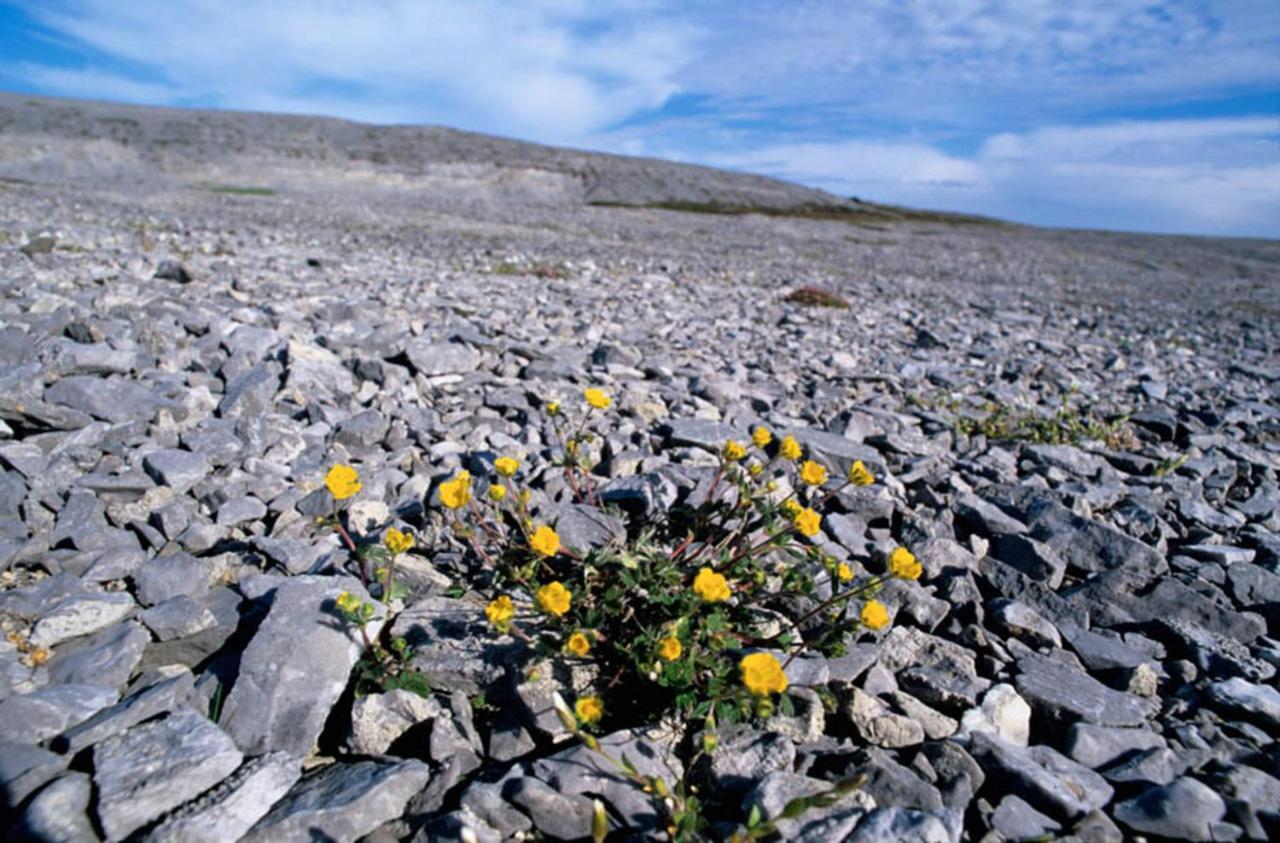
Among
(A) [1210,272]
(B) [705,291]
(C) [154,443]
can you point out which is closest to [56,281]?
(C) [154,443]

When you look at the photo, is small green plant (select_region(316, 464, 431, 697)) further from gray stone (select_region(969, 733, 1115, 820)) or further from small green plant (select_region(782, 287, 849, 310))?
small green plant (select_region(782, 287, 849, 310))

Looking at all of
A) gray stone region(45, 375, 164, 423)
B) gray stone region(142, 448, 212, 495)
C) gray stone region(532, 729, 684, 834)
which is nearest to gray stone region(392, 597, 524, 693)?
gray stone region(532, 729, 684, 834)

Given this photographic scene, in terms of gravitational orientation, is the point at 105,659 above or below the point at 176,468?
below

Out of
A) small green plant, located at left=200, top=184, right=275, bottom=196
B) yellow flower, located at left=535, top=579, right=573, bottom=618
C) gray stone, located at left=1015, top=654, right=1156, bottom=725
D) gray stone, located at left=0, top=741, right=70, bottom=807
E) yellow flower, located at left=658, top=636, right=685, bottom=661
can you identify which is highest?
small green plant, located at left=200, top=184, right=275, bottom=196

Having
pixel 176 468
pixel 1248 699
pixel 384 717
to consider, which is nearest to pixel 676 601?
pixel 384 717

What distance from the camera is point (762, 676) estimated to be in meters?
2.20

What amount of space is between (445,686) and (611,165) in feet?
225

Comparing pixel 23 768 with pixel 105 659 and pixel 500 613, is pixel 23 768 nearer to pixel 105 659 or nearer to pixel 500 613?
pixel 105 659

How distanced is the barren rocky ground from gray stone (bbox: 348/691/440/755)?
0.01m

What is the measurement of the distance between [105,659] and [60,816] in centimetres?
75

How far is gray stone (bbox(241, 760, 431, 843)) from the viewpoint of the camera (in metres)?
2.12

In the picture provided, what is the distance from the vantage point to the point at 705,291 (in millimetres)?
11742

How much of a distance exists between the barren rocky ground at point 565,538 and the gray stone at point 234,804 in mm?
11

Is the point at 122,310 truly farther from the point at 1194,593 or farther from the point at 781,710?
the point at 1194,593
